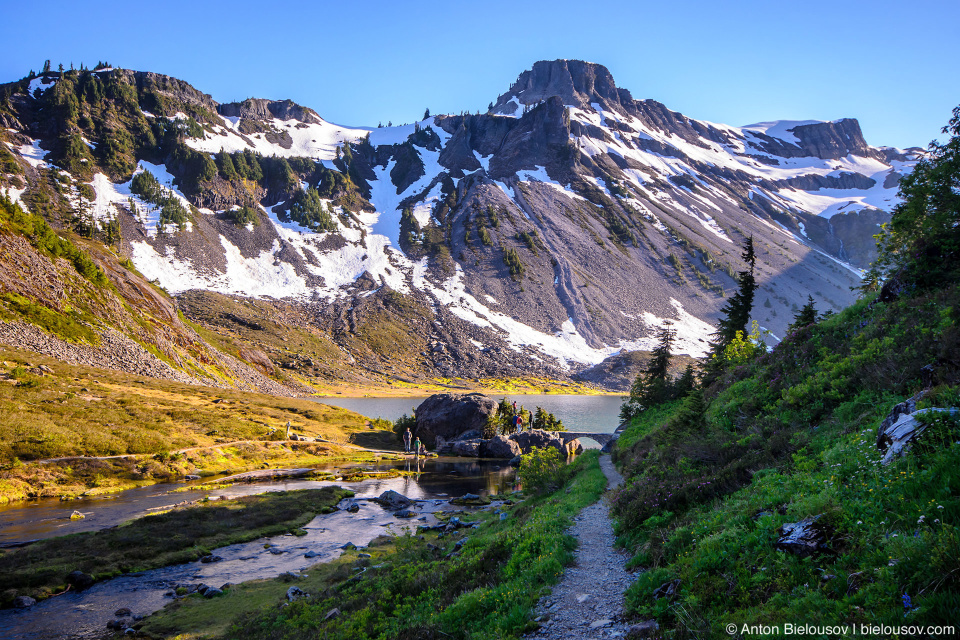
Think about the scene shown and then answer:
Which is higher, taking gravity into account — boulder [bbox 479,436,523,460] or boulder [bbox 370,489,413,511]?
boulder [bbox 370,489,413,511]

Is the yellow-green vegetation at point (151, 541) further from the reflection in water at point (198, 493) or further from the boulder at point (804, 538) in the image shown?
the boulder at point (804, 538)

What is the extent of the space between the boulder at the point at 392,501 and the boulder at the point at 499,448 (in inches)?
1201

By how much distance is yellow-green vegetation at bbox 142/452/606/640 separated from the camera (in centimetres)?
1047

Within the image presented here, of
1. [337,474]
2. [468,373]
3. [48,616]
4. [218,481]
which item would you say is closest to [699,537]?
[48,616]

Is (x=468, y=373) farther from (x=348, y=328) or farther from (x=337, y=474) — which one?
(x=337, y=474)

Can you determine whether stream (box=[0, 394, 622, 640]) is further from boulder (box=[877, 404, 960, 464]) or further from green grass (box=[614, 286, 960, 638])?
boulder (box=[877, 404, 960, 464])

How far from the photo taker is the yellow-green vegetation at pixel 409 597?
10469mm

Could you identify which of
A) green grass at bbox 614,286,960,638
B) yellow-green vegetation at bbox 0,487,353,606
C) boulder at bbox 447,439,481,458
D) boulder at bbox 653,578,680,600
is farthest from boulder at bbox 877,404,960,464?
boulder at bbox 447,439,481,458

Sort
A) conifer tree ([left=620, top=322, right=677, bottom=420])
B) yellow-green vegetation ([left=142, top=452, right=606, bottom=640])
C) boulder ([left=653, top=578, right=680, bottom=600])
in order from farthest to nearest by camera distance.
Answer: conifer tree ([left=620, top=322, right=677, bottom=420])
yellow-green vegetation ([left=142, top=452, right=606, bottom=640])
boulder ([left=653, top=578, right=680, bottom=600])

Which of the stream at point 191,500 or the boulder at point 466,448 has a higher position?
the stream at point 191,500

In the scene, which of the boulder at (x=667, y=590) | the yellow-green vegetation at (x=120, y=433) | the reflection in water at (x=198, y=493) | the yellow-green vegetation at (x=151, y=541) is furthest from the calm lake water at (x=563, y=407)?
the boulder at (x=667, y=590)

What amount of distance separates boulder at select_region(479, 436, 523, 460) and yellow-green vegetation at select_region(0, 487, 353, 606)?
35401 mm

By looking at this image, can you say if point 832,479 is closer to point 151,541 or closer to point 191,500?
point 151,541

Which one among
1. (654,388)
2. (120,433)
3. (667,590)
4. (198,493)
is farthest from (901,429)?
(120,433)
